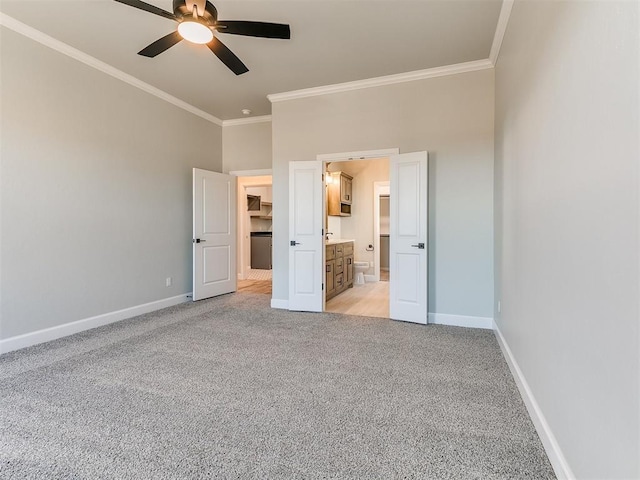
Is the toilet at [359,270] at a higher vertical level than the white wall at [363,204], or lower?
lower

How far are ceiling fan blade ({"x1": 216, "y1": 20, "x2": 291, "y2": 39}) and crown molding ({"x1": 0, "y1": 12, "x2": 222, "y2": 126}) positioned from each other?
209 cm

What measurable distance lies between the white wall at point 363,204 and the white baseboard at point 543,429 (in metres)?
4.63

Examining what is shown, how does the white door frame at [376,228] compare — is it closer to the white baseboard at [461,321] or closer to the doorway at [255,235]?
the doorway at [255,235]

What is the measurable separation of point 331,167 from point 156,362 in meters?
5.02

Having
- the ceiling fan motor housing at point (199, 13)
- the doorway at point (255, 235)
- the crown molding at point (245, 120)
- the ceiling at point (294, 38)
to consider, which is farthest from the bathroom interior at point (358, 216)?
the ceiling fan motor housing at point (199, 13)

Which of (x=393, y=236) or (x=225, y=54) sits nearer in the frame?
(x=225, y=54)

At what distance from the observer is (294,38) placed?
3100 millimetres

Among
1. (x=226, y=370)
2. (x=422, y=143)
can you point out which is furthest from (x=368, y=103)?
(x=226, y=370)

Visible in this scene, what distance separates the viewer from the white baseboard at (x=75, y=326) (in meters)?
2.92

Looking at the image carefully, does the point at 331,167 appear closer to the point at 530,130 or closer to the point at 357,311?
the point at 357,311

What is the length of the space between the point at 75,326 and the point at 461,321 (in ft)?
13.7

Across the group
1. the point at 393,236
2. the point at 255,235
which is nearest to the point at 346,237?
the point at 255,235

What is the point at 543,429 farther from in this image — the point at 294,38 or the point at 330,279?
the point at 330,279

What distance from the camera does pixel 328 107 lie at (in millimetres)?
4238
